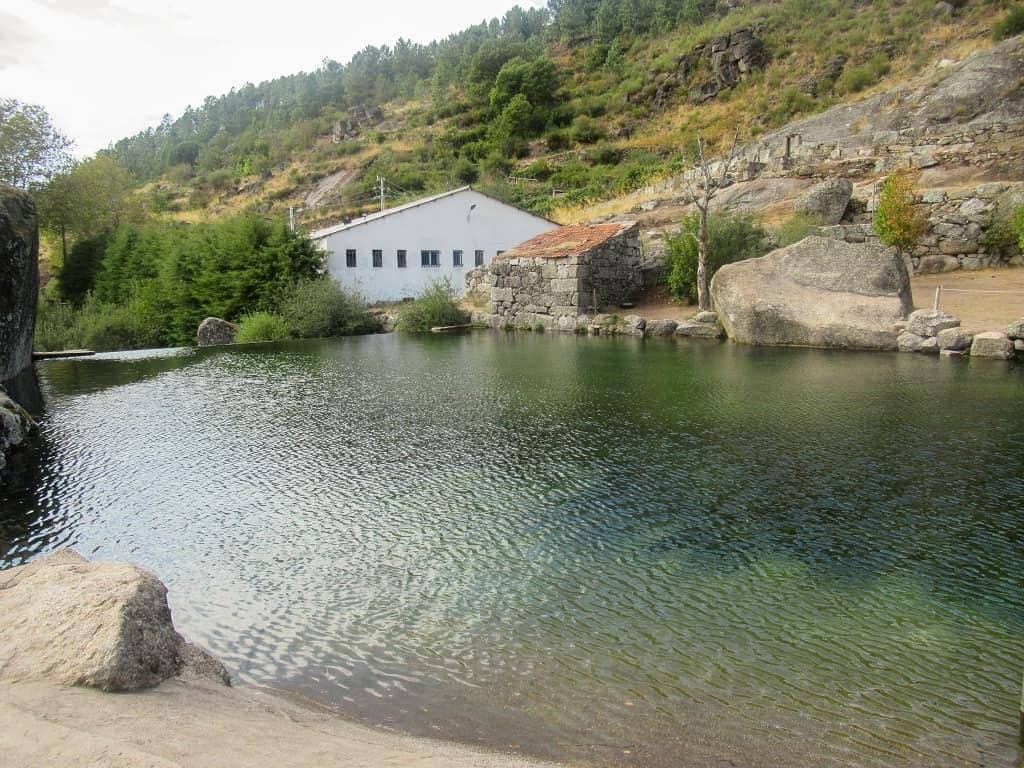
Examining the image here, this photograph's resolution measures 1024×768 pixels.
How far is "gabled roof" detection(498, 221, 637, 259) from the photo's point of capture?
22547 mm

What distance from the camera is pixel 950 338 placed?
14016 mm

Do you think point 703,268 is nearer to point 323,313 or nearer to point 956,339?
point 956,339

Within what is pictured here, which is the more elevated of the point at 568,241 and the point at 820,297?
the point at 568,241

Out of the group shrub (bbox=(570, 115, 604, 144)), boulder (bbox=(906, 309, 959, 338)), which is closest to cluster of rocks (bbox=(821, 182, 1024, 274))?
boulder (bbox=(906, 309, 959, 338))

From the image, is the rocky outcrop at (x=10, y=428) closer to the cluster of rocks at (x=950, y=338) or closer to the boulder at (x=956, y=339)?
the cluster of rocks at (x=950, y=338)

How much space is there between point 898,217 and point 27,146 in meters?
42.8

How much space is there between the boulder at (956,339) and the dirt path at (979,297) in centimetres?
58

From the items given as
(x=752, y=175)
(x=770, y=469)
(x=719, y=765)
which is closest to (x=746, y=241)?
(x=752, y=175)

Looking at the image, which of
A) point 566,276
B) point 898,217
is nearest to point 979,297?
point 898,217

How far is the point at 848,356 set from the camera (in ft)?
46.9

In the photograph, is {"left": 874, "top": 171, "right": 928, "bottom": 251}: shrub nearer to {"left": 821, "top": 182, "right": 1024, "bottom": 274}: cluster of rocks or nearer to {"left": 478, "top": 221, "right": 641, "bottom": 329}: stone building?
{"left": 821, "top": 182, "right": 1024, "bottom": 274}: cluster of rocks

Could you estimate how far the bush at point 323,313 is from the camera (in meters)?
24.3

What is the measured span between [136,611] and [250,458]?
16.0 ft

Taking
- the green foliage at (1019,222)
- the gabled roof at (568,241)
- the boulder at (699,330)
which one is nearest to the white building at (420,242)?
the gabled roof at (568,241)
